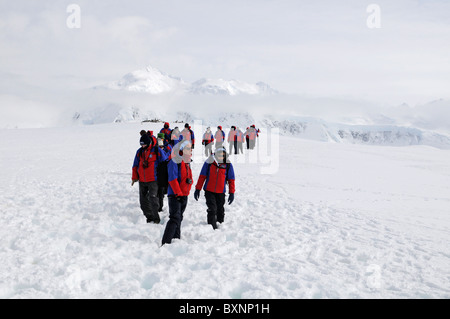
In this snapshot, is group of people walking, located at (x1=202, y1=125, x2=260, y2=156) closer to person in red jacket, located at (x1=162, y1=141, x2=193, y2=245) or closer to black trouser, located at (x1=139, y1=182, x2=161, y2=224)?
black trouser, located at (x1=139, y1=182, x2=161, y2=224)

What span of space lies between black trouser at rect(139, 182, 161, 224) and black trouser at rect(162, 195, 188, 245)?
118 cm

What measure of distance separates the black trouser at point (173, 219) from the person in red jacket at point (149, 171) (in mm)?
1202

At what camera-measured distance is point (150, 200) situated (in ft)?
24.9

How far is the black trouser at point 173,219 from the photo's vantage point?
625 centimetres

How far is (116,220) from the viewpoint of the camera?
25.7 feet

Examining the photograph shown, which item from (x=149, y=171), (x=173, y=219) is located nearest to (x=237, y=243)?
(x=173, y=219)

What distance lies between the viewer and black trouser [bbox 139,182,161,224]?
7535 millimetres

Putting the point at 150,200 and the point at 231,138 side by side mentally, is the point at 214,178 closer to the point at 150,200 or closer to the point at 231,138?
the point at 150,200

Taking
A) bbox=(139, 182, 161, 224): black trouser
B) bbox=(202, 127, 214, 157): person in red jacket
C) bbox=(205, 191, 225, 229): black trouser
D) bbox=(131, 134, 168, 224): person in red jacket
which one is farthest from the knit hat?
bbox=(202, 127, 214, 157): person in red jacket

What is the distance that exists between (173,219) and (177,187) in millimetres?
604

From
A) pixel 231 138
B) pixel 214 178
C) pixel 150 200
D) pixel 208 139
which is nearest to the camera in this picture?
pixel 214 178

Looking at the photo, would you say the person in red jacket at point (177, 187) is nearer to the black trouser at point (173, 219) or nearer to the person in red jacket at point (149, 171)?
the black trouser at point (173, 219)
